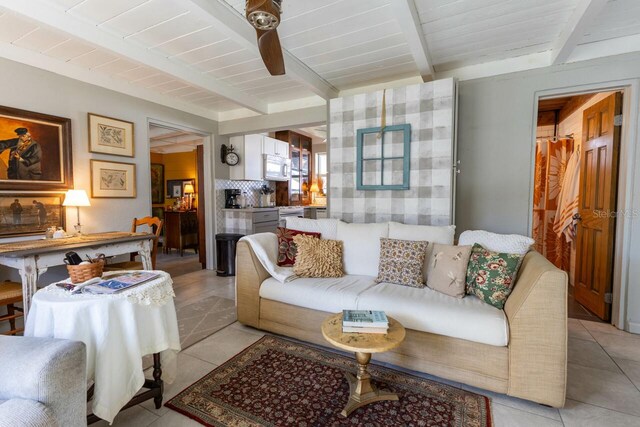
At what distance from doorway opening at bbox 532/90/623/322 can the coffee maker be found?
4619mm

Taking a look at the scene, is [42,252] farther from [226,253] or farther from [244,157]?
[244,157]

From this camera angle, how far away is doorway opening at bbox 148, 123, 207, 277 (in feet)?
16.0

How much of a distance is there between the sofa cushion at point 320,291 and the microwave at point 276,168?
3332 mm

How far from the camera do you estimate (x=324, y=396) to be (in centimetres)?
172

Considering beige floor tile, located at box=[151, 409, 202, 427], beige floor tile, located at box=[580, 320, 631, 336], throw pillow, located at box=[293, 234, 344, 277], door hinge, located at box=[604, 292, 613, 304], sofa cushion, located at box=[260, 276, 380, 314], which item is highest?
throw pillow, located at box=[293, 234, 344, 277]

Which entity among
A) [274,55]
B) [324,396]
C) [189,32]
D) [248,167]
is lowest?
[324,396]

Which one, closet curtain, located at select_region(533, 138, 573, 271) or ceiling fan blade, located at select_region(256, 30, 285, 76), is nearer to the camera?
ceiling fan blade, located at select_region(256, 30, 285, 76)

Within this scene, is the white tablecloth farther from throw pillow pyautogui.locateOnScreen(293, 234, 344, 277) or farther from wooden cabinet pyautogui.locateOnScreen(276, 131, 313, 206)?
wooden cabinet pyautogui.locateOnScreen(276, 131, 313, 206)

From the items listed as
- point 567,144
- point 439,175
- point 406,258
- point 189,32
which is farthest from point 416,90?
point 567,144

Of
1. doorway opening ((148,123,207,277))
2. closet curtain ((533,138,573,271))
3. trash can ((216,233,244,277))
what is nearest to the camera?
closet curtain ((533,138,573,271))

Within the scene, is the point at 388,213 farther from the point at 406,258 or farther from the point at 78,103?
the point at 78,103

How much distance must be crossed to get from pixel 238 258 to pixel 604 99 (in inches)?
149

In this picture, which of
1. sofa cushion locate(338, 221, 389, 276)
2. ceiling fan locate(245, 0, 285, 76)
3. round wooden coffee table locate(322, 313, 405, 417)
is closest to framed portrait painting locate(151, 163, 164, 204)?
sofa cushion locate(338, 221, 389, 276)

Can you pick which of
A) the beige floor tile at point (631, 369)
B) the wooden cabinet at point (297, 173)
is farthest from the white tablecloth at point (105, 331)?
the wooden cabinet at point (297, 173)
